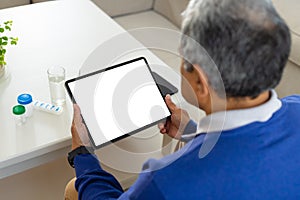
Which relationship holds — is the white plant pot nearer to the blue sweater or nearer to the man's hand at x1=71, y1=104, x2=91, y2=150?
the man's hand at x1=71, y1=104, x2=91, y2=150

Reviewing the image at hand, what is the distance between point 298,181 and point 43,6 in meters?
1.37

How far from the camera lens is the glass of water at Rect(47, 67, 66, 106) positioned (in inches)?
47.3

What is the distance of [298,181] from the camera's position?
0.72m

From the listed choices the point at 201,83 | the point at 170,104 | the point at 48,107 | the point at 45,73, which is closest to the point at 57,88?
the point at 48,107

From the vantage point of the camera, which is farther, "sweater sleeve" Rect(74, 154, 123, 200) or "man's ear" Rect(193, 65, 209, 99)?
"sweater sleeve" Rect(74, 154, 123, 200)

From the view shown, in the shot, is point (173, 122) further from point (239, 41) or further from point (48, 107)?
point (239, 41)

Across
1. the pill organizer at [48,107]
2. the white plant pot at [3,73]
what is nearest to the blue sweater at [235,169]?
the pill organizer at [48,107]

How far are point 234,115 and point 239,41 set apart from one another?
0.14 meters

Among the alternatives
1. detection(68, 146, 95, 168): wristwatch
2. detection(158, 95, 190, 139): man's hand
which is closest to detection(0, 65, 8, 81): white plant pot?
detection(68, 146, 95, 168): wristwatch

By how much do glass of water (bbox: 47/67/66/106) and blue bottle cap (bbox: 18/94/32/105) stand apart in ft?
0.23

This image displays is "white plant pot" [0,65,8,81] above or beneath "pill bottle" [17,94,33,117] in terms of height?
beneath

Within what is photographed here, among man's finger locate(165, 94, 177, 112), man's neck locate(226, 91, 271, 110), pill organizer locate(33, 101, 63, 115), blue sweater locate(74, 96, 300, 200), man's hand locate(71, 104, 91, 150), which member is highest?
man's neck locate(226, 91, 271, 110)

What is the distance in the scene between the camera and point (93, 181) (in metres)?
0.96

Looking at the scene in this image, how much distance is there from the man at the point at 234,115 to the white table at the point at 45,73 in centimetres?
32
